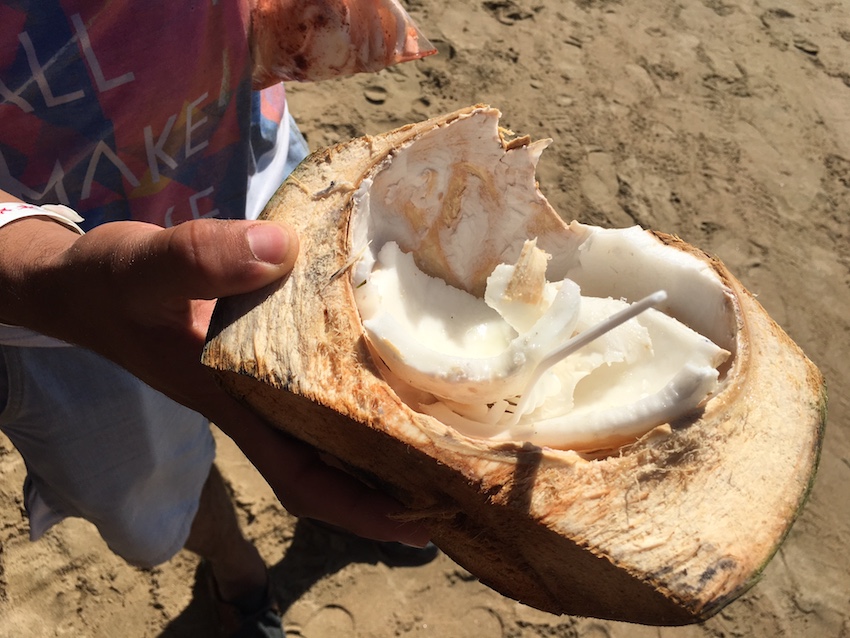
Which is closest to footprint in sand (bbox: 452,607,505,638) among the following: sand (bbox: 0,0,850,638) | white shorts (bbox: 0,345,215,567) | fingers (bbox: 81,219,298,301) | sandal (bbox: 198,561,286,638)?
sand (bbox: 0,0,850,638)

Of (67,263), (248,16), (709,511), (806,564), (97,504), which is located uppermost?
(248,16)

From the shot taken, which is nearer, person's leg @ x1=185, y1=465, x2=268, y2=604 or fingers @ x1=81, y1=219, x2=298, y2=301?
fingers @ x1=81, y1=219, x2=298, y2=301

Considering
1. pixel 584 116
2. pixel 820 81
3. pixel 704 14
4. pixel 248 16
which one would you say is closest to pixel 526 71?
pixel 584 116

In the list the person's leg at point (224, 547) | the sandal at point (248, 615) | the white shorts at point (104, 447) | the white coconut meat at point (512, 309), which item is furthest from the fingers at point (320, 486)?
the sandal at point (248, 615)

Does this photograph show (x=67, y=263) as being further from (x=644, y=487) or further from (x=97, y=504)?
(x=644, y=487)

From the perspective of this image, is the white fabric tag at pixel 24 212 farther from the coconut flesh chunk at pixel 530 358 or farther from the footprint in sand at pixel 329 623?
the footprint in sand at pixel 329 623

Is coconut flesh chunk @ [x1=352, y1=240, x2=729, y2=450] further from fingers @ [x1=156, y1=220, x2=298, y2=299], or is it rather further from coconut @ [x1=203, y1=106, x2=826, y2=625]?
fingers @ [x1=156, y1=220, x2=298, y2=299]

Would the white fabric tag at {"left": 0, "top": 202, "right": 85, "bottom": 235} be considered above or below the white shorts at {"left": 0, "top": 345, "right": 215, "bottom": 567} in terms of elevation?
above
